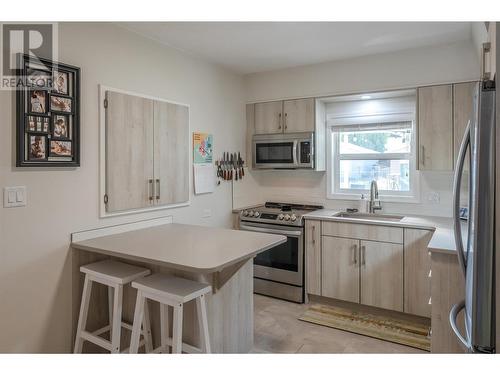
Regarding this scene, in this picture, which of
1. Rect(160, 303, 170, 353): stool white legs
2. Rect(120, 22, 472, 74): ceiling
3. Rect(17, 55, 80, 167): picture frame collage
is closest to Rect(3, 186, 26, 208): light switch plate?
Rect(17, 55, 80, 167): picture frame collage

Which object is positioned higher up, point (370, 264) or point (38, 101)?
point (38, 101)

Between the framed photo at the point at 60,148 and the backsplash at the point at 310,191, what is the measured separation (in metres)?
1.96

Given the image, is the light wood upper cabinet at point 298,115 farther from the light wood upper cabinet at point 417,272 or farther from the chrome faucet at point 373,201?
the light wood upper cabinet at point 417,272

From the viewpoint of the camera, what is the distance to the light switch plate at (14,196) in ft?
6.56

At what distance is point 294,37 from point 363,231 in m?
1.79

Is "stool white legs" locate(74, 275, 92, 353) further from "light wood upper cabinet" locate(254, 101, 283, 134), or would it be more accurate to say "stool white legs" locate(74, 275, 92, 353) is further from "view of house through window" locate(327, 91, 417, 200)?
"view of house through window" locate(327, 91, 417, 200)

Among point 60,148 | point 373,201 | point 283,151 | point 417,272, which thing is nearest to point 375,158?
point 373,201

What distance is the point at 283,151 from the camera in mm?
3812

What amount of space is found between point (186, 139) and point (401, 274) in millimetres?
2237

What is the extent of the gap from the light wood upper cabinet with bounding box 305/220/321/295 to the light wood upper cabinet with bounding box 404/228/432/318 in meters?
0.78

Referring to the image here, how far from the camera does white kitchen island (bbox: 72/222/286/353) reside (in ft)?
6.75

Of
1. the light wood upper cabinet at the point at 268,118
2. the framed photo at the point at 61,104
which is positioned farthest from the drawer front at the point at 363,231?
the framed photo at the point at 61,104

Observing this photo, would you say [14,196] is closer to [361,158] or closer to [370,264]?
[370,264]
